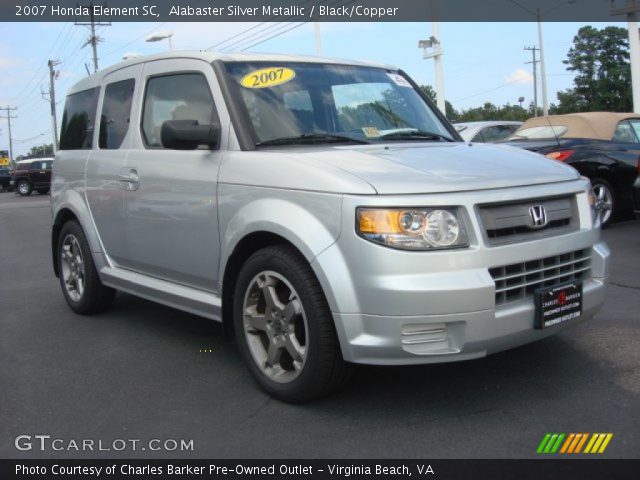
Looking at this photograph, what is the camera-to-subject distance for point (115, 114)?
197 inches

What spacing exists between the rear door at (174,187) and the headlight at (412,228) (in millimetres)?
1135

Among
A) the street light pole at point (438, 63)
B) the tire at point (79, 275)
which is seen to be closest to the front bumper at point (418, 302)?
the tire at point (79, 275)

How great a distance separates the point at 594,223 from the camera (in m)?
3.66

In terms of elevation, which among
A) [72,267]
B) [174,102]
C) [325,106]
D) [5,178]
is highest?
[5,178]

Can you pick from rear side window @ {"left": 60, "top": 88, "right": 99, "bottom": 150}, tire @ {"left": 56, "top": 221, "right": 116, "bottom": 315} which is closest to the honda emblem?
tire @ {"left": 56, "top": 221, "right": 116, "bottom": 315}

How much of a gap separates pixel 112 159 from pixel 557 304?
3.27 meters

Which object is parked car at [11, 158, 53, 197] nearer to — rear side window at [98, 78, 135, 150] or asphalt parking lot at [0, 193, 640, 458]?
rear side window at [98, 78, 135, 150]

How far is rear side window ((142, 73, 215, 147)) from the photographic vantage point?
13.5 feet

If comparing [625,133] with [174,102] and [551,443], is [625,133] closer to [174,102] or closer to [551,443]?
[174,102]

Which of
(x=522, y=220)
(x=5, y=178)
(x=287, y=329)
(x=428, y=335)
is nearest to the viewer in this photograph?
(x=428, y=335)

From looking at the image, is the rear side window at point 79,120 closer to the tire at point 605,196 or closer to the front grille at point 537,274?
the front grille at point 537,274

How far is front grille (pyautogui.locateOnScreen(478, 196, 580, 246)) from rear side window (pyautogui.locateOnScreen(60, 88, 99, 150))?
11.5ft

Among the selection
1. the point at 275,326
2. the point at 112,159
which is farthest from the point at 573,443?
the point at 112,159
